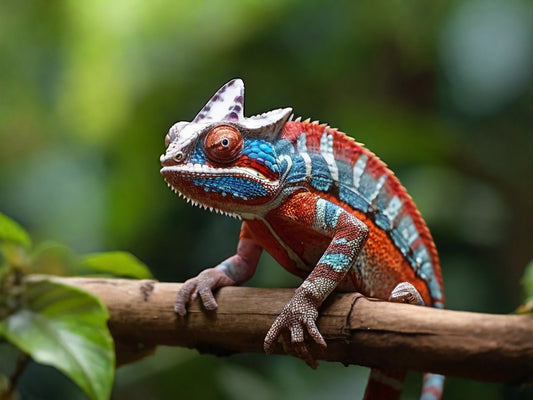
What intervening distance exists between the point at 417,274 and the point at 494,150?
2.17 metres

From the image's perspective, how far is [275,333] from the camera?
149 cm

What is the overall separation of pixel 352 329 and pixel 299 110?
1.83 meters

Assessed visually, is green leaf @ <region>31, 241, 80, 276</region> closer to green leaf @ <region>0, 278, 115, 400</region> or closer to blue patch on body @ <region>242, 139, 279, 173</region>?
green leaf @ <region>0, 278, 115, 400</region>

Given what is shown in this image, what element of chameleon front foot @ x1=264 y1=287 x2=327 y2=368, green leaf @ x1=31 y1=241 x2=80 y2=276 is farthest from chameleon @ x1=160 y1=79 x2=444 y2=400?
green leaf @ x1=31 y1=241 x2=80 y2=276

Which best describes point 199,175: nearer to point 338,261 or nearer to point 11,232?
point 338,261

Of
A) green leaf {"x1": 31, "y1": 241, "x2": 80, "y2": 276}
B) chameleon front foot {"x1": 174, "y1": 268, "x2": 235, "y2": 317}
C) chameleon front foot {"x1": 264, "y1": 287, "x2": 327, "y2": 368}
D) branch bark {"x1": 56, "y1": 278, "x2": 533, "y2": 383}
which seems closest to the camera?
branch bark {"x1": 56, "y1": 278, "x2": 533, "y2": 383}

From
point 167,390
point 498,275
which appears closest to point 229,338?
point 167,390

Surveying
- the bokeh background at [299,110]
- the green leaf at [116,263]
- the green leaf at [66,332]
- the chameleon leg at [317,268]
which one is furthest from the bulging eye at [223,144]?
the bokeh background at [299,110]

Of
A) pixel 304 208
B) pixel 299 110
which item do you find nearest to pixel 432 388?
pixel 304 208

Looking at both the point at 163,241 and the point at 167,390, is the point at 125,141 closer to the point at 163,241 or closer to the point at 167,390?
the point at 163,241

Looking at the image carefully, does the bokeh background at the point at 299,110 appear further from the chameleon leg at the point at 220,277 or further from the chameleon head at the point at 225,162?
the chameleon head at the point at 225,162

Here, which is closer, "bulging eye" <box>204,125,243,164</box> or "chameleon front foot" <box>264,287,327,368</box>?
"chameleon front foot" <box>264,287,327,368</box>

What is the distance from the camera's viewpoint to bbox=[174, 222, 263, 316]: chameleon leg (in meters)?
1.71

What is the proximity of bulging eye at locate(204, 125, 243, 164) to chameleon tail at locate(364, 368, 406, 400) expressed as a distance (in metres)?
0.72
